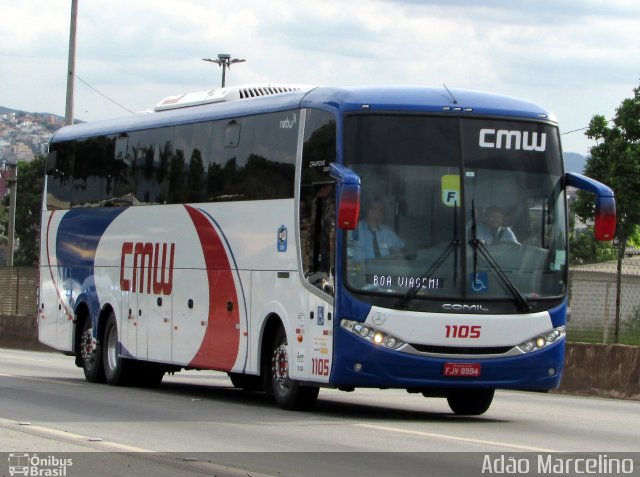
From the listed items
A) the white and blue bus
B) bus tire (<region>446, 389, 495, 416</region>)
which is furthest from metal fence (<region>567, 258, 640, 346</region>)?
the white and blue bus

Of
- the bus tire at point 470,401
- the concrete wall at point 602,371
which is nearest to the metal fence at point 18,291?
the concrete wall at point 602,371

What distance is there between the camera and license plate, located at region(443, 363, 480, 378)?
15703 mm

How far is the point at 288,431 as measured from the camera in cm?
1456

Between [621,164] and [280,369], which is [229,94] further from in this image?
[621,164]

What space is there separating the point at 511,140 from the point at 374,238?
1.94 meters

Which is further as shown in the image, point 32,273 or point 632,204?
point 32,273

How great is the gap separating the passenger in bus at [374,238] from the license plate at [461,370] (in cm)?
131

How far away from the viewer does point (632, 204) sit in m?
33.6

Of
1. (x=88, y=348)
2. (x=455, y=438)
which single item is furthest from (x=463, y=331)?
(x=88, y=348)

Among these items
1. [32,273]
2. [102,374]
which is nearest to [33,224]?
[32,273]

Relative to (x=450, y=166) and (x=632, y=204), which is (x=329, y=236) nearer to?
(x=450, y=166)

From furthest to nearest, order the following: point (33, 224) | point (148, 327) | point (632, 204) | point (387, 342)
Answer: point (33, 224), point (632, 204), point (148, 327), point (387, 342)

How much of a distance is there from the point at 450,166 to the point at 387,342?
6.58 ft

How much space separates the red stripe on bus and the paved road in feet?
1.84
